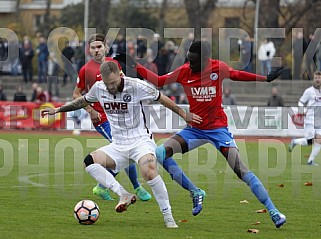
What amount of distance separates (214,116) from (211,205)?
187 cm

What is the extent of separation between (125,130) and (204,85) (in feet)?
4.26

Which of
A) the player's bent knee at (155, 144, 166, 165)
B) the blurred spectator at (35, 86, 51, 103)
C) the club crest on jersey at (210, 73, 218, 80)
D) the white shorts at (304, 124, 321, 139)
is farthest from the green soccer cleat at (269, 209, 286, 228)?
the blurred spectator at (35, 86, 51, 103)

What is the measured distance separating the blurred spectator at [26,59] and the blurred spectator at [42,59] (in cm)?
38

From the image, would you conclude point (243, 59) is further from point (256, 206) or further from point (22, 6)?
point (22, 6)

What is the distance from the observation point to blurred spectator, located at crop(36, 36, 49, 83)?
111 feet

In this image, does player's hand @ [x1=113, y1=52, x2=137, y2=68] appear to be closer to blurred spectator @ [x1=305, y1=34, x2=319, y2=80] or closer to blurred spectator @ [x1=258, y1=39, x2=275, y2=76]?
blurred spectator @ [x1=305, y1=34, x2=319, y2=80]

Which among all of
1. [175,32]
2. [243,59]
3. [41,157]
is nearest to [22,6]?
[175,32]

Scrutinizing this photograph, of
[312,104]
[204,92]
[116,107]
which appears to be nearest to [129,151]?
[116,107]

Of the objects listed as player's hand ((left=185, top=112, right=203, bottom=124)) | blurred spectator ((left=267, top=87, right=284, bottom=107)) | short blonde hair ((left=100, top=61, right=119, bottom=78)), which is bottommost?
blurred spectator ((left=267, top=87, right=284, bottom=107))

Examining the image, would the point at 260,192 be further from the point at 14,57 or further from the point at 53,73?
the point at 53,73

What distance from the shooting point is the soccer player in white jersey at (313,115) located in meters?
20.7

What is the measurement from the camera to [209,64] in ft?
39.9

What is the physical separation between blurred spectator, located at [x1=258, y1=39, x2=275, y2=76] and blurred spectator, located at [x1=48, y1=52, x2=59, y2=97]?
23.9 ft

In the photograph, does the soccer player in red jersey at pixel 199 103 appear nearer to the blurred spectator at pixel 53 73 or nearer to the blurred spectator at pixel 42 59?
the blurred spectator at pixel 53 73
